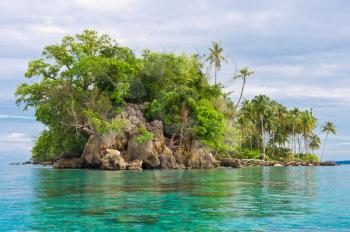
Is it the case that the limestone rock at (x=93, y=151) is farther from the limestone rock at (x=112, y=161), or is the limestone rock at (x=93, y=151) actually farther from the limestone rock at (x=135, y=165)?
the limestone rock at (x=135, y=165)

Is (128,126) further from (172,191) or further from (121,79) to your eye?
(172,191)

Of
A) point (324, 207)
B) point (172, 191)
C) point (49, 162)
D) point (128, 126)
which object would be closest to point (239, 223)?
point (324, 207)

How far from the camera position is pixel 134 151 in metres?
51.3

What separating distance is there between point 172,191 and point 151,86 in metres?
35.8

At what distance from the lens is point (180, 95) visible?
54.4 meters

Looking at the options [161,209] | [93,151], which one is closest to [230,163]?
[93,151]

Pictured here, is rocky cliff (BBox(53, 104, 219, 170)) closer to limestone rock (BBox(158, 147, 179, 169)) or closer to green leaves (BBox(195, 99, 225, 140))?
limestone rock (BBox(158, 147, 179, 169))

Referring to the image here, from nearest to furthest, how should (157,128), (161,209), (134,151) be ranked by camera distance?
(161,209) → (134,151) → (157,128)

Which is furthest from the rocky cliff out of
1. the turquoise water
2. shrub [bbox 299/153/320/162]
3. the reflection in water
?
shrub [bbox 299/153/320/162]

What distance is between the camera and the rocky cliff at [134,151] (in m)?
50.0

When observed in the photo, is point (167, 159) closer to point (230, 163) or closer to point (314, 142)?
point (230, 163)

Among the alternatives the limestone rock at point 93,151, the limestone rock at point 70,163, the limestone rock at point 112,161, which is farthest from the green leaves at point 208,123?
the limestone rock at point 70,163

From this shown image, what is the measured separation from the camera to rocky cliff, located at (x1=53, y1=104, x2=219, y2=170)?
5000cm

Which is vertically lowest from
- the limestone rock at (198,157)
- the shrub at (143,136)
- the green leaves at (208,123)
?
the limestone rock at (198,157)
